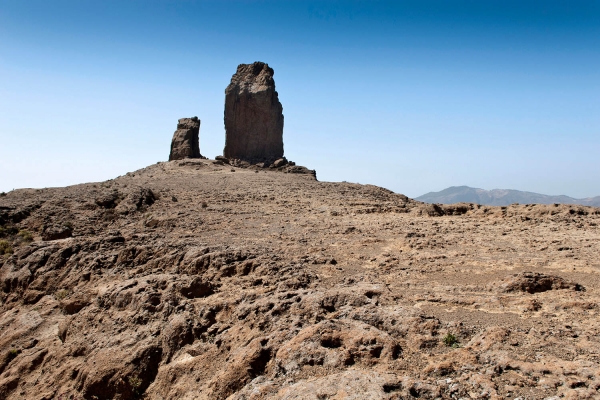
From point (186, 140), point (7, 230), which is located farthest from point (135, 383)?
point (186, 140)

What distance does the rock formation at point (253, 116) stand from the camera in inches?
1507

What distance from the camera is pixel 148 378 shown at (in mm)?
7262

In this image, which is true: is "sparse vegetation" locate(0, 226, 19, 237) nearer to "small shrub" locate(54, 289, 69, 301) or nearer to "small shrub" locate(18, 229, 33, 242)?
"small shrub" locate(18, 229, 33, 242)

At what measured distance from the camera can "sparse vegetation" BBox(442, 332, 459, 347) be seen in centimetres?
559

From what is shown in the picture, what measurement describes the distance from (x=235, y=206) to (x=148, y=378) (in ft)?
38.0

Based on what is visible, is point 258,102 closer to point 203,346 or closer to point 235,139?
point 235,139

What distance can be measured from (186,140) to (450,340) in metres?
34.6

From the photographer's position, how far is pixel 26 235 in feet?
51.0

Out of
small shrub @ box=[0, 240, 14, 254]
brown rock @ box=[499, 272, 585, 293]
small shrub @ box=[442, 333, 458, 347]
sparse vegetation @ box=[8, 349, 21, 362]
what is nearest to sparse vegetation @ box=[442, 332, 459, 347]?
small shrub @ box=[442, 333, 458, 347]

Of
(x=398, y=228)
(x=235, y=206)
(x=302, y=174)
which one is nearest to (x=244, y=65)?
(x=302, y=174)

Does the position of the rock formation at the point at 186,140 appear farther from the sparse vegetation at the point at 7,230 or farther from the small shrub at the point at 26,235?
the small shrub at the point at 26,235

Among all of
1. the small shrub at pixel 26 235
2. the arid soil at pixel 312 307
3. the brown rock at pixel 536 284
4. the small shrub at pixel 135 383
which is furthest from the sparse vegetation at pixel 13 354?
the brown rock at pixel 536 284

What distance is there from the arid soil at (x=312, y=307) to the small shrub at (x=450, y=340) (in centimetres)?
5

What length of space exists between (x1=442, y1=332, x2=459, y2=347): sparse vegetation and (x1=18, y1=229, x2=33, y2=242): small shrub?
1483 centimetres
